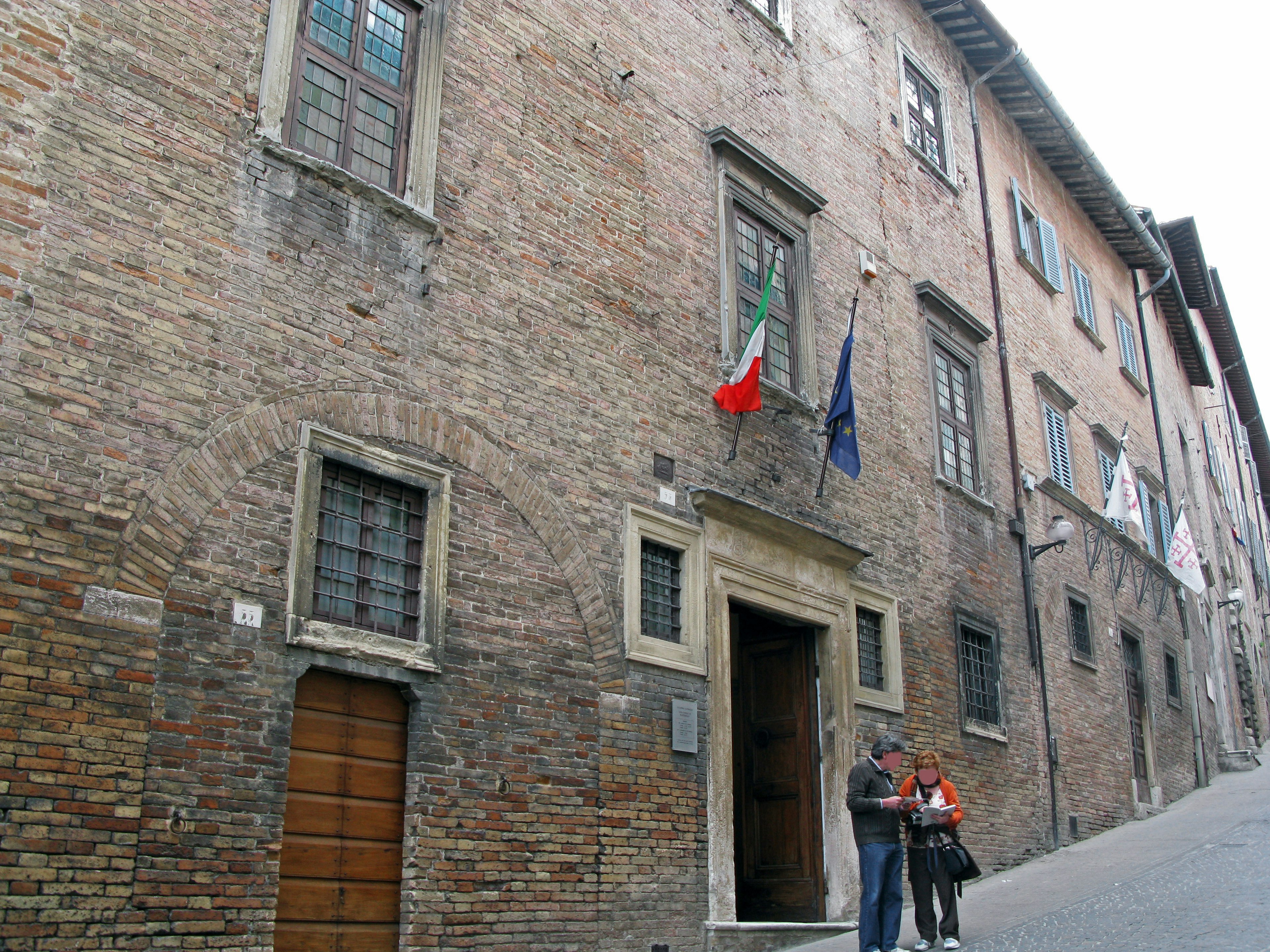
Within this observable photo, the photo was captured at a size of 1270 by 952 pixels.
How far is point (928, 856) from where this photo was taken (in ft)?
28.2

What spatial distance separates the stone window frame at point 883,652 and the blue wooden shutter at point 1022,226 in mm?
7817

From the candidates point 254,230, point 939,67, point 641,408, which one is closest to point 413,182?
point 254,230

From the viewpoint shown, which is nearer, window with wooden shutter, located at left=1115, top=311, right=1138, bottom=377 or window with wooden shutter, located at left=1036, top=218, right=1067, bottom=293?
window with wooden shutter, located at left=1036, top=218, right=1067, bottom=293

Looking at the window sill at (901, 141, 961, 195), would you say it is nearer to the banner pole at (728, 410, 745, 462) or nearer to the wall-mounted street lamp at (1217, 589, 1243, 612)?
the banner pole at (728, 410, 745, 462)

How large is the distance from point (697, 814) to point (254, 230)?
5278 millimetres

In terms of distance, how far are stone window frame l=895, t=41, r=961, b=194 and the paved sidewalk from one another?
8474mm

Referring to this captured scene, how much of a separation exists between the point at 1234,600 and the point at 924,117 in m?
14.8

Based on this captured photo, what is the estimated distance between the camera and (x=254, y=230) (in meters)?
7.30

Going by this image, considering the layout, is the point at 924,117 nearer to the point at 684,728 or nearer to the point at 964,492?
the point at 964,492

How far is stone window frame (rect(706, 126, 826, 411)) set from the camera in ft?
36.1

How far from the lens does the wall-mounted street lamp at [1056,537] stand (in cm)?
1481

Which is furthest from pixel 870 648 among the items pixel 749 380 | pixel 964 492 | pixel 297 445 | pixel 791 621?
pixel 297 445

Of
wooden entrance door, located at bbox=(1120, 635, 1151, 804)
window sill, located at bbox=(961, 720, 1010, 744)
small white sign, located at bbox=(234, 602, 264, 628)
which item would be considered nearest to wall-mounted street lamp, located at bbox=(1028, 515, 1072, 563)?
window sill, located at bbox=(961, 720, 1010, 744)

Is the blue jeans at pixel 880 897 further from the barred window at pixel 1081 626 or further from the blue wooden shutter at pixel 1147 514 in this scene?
the blue wooden shutter at pixel 1147 514
